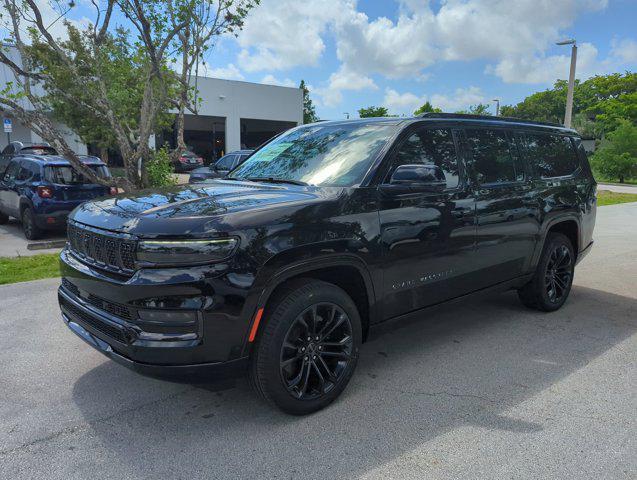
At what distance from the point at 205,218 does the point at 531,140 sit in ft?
11.9

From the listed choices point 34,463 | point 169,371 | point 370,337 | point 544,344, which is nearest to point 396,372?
point 370,337

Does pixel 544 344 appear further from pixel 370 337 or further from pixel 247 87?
pixel 247 87

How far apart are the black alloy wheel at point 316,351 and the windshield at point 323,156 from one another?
37.3 inches

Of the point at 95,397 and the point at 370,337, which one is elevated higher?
the point at 370,337

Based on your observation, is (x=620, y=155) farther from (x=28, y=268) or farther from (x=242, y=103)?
(x=28, y=268)

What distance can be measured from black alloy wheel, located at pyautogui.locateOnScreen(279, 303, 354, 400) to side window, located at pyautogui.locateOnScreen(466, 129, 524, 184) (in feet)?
6.24

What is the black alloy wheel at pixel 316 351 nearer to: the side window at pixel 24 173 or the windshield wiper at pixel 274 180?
the windshield wiper at pixel 274 180

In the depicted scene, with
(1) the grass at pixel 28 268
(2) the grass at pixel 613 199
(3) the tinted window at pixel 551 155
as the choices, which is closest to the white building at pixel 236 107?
(2) the grass at pixel 613 199

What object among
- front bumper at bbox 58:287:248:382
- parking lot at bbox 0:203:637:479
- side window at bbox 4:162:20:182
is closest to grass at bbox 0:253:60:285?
parking lot at bbox 0:203:637:479

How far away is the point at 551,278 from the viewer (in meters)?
5.23

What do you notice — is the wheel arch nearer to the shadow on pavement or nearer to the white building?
the shadow on pavement

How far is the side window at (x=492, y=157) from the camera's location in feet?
13.8

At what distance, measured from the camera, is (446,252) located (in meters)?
3.84

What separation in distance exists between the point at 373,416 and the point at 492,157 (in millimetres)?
2544
